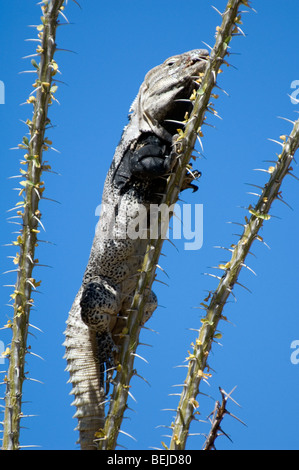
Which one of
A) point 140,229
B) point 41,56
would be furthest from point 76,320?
point 41,56

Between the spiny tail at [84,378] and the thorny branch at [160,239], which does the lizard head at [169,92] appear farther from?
the spiny tail at [84,378]

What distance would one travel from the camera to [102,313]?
5742 millimetres

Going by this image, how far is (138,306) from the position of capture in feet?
15.6

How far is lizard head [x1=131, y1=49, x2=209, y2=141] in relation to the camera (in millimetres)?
5824

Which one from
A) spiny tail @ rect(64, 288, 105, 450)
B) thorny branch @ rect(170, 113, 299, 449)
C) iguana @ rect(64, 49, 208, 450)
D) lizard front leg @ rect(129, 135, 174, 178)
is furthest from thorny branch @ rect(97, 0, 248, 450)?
spiny tail @ rect(64, 288, 105, 450)

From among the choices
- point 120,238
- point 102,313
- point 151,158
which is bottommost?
point 102,313

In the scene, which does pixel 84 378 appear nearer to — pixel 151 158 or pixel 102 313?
Result: pixel 102 313

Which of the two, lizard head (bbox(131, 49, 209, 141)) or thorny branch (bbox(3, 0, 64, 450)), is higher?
lizard head (bbox(131, 49, 209, 141))

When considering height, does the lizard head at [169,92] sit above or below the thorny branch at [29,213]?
above

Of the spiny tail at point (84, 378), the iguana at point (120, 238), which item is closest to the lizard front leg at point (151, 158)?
the iguana at point (120, 238)

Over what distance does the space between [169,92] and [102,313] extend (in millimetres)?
1919

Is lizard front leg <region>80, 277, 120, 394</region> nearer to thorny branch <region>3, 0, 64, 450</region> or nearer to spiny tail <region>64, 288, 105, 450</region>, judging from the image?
spiny tail <region>64, 288, 105, 450</region>

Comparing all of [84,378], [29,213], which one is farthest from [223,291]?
[84,378]

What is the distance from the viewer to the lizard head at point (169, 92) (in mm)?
5824
